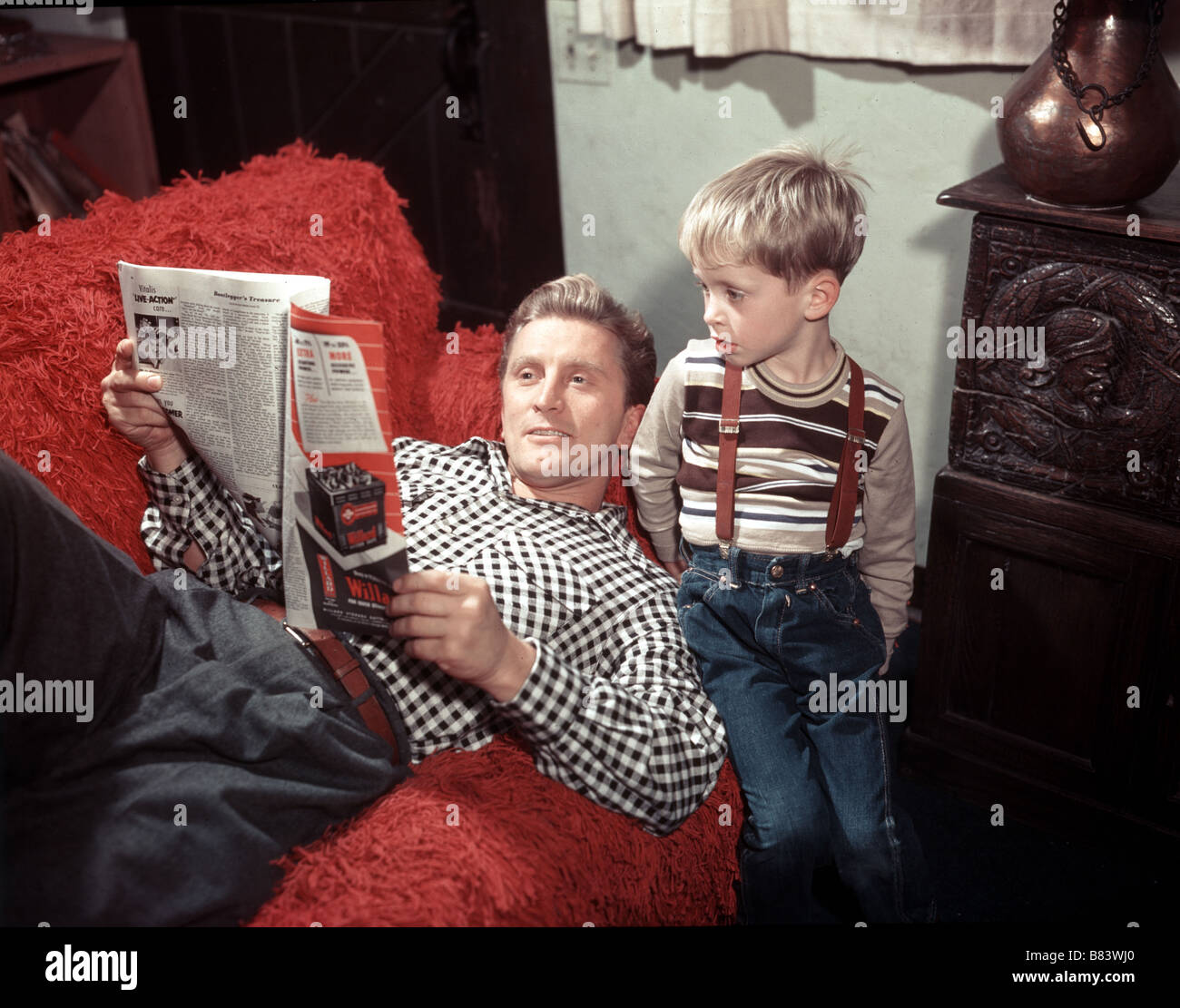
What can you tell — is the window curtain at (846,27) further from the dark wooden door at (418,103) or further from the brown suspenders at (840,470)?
the brown suspenders at (840,470)

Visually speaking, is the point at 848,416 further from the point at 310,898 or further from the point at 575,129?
the point at 575,129

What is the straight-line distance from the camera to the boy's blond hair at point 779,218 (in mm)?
1201

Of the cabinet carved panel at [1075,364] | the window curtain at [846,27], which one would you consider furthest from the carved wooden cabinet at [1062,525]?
the window curtain at [846,27]

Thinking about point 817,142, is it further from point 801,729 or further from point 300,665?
point 300,665

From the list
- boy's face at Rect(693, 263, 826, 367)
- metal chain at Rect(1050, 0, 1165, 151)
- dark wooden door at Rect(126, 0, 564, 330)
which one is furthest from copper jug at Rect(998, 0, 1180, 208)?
dark wooden door at Rect(126, 0, 564, 330)

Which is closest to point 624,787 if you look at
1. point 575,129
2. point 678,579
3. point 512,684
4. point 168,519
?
point 512,684

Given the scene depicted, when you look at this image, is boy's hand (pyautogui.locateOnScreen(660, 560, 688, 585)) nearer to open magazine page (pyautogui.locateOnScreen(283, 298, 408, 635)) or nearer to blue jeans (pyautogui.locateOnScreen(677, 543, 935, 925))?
blue jeans (pyautogui.locateOnScreen(677, 543, 935, 925))

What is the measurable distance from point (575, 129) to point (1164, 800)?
5.54ft

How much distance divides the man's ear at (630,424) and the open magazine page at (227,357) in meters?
0.45

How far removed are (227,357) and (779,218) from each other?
64 cm

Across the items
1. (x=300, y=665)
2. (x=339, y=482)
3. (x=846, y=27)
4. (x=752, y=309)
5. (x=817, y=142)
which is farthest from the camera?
(x=817, y=142)

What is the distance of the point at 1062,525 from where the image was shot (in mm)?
1463

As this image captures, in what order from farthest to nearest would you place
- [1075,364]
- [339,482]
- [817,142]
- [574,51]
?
[574,51] < [817,142] < [1075,364] < [339,482]

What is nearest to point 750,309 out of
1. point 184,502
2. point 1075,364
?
point 1075,364
